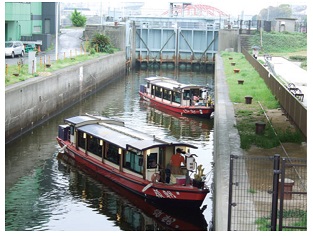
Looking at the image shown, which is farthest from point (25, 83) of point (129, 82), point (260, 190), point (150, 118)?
point (129, 82)

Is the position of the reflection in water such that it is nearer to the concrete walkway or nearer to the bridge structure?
the concrete walkway

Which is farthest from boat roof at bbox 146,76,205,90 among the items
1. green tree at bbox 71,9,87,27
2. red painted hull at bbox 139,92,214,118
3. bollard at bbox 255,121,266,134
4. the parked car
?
green tree at bbox 71,9,87,27

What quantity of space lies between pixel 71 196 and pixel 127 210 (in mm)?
2554

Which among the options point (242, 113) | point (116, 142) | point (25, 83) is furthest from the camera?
point (25, 83)

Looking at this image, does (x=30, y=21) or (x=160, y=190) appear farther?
(x=30, y=21)

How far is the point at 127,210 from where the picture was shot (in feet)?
82.5

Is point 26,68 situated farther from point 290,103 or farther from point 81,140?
point 290,103

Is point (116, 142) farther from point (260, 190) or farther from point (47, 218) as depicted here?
point (260, 190)

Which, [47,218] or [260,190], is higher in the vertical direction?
[260,190]

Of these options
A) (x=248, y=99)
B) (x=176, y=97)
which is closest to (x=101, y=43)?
(x=176, y=97)

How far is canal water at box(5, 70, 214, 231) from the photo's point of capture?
23547 millimetres

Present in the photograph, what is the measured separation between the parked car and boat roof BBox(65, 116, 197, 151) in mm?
28932

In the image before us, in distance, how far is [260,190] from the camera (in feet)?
64.9

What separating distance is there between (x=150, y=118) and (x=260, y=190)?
26.9 metres
